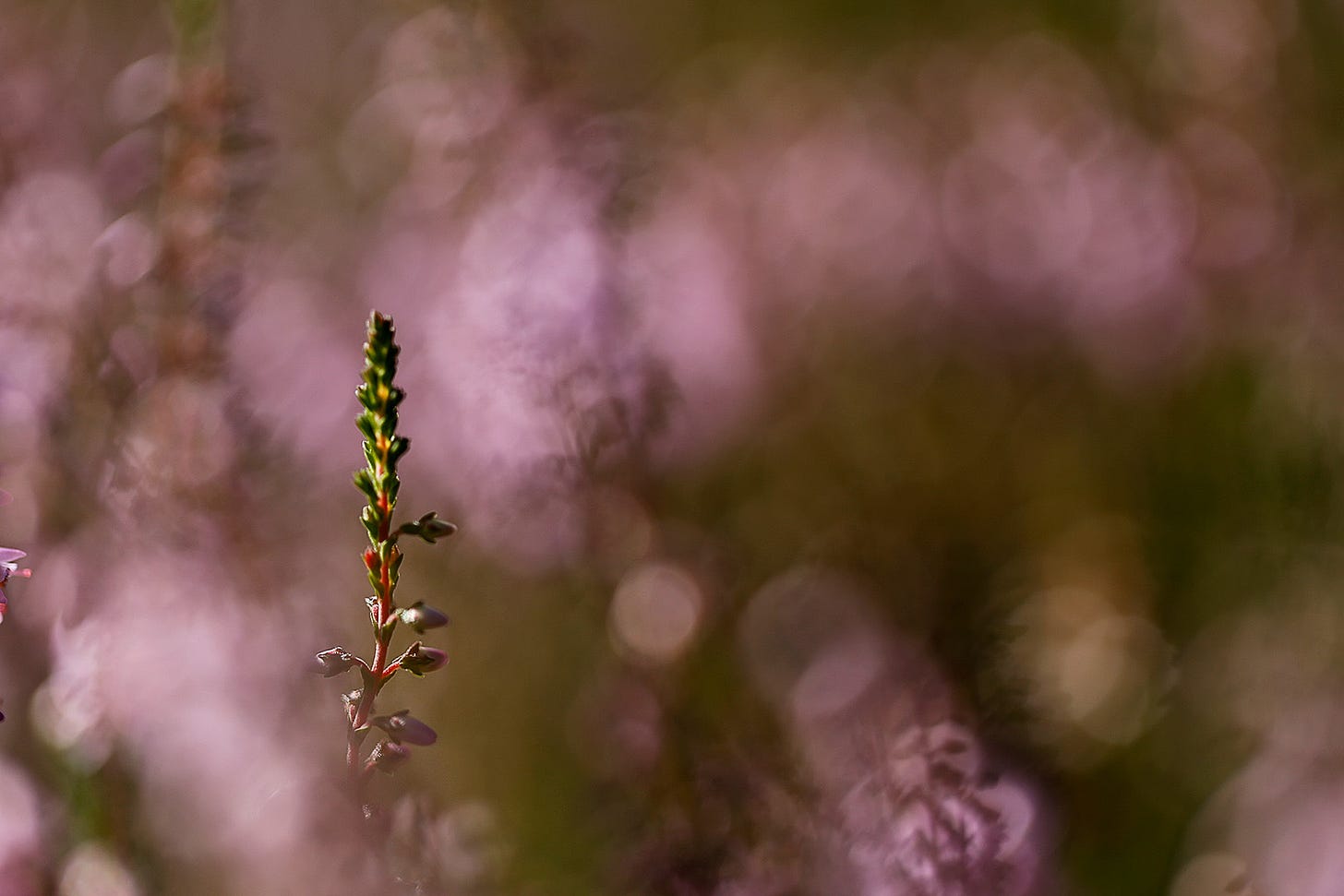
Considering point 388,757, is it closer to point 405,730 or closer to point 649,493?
point 405,730

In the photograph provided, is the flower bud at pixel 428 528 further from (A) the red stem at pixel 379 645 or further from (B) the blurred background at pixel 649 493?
(B) the blurred background at pixel 649 493

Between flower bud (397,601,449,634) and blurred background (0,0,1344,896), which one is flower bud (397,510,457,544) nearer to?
flower bud (397,601,449,634)

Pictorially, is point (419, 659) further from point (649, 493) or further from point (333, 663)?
point (649, 493)

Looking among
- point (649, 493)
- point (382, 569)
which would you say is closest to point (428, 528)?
point (382, 569)

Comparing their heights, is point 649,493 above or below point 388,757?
above

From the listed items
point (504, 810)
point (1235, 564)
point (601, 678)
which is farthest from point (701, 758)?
point (1235, 564)

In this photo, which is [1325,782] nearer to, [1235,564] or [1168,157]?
[1235,564]

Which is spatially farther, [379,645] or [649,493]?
[649,493]
